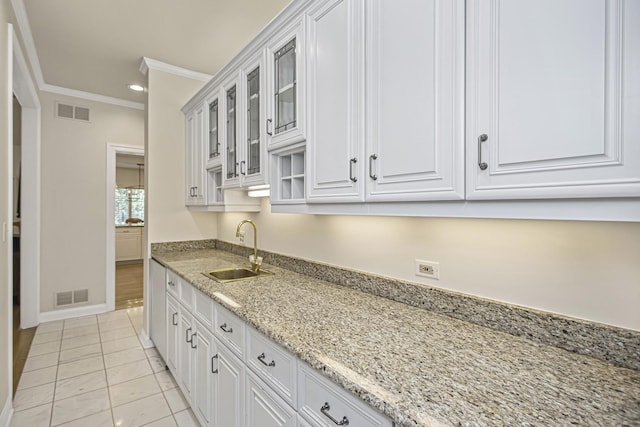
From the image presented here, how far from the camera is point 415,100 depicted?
1.09 m

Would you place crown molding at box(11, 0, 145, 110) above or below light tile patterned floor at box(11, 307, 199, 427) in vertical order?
above

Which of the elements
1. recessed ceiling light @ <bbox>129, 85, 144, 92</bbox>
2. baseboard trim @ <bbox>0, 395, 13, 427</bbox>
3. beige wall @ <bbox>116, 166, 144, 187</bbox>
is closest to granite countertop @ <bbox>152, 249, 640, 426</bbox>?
baseboard trim @ <bbox>0, 395, 13, 427</bbox>

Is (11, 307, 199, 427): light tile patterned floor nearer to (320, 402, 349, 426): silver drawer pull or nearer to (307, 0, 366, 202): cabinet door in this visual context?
(320, 402, 349, 426): silver drawer pull

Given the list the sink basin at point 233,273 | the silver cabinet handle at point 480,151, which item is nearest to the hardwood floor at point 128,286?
the sink basin at point 233,273

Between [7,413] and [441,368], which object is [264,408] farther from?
[7,413]

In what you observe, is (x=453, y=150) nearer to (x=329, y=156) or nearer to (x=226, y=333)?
(x=329, y=156)

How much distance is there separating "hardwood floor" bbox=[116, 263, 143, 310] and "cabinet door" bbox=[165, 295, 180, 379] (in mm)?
2219

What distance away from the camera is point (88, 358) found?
2775mm

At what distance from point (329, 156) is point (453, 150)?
1.96ft

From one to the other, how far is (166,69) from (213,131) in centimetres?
103

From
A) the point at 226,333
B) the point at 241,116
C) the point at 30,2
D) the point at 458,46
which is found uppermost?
the point at 30,2

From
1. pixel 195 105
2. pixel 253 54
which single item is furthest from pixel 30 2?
pixel 253 54

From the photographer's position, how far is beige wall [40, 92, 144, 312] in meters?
3.62

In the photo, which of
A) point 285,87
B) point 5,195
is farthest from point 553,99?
point 5,195
